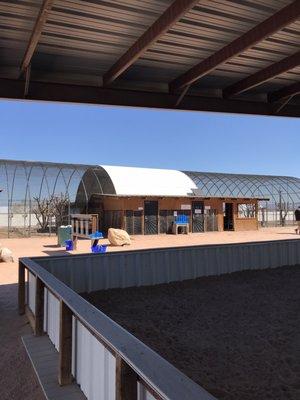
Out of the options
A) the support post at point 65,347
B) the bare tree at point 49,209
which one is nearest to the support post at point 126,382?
the support post at point 65,347

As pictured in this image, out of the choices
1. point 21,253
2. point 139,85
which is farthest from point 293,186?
point 139,85

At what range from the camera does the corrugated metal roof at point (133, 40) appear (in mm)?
4219

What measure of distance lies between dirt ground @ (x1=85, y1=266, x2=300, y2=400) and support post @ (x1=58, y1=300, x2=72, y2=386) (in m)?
1.28

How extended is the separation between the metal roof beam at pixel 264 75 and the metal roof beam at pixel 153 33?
2363mm

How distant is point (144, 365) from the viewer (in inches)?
81.9

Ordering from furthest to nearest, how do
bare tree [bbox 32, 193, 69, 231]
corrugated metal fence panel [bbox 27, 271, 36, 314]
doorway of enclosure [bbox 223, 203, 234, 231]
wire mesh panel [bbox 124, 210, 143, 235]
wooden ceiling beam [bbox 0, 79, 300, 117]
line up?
1. doorway of enclosure [bbox 223, 203, 234, 231]
2. bare tree [bbox 32, 193, 69, 231]
3. wire mesh panel [bbox 124, 210, 143, 235]
4. wooden ceiling beam [bbox 0, 79, 300, 117]
5. corrugated metal fence panel [bbox 27, 271, 36, 314]

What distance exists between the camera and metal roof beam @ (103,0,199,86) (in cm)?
395

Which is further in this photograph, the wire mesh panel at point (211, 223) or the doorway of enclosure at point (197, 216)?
the wire mesh panel at point (211, 223)

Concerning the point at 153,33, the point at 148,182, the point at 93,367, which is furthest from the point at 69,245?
the point at 93,367

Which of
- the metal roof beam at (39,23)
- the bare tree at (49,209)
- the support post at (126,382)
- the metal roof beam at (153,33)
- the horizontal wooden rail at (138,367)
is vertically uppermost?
the metal roof beam at (153,33)

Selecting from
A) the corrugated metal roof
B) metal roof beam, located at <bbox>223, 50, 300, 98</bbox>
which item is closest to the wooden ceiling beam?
the corrugated metal roof

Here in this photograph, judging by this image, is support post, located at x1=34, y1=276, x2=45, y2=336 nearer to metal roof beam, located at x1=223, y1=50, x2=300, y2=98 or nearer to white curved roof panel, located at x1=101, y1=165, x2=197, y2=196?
metal roof beam, located at x1=223, y1=50, x2=300, y2=98

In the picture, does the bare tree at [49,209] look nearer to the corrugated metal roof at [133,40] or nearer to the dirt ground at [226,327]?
the dirt ground at [226,327]

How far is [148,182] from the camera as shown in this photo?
104 feet
